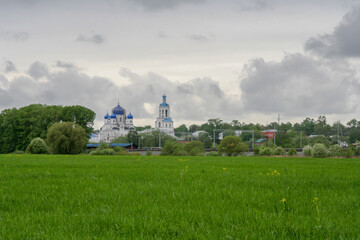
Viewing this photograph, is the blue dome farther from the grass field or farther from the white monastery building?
the grass field

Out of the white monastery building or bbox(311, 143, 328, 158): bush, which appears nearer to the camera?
bbox(311, 143, 328, 158): bush

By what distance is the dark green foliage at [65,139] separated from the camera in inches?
2208

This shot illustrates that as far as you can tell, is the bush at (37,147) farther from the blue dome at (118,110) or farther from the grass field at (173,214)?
the blue dome at (118,110)

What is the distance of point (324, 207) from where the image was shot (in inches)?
216

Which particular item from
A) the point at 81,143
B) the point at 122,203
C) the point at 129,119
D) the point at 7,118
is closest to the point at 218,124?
the point at 129,119

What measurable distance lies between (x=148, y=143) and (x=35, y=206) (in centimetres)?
12647

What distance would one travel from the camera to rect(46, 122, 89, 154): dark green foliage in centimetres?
5609

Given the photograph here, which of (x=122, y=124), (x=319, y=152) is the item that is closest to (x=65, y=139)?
(x=319, y=152)

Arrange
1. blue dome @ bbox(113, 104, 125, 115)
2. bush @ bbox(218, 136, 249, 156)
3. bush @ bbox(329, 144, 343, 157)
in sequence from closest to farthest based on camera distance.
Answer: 1. bush @ bbox(329, 144, 343, 157)
2. bush @ bbox(218, 136, 249, 156)
3. blue dome @ bbox(113, 104, 125, 115)

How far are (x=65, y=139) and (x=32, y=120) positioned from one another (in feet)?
90.7

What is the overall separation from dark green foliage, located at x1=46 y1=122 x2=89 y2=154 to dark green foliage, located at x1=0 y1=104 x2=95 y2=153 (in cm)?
2253

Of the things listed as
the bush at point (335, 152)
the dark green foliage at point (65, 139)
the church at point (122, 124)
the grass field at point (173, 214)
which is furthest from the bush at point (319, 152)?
the church at point (122, 124)

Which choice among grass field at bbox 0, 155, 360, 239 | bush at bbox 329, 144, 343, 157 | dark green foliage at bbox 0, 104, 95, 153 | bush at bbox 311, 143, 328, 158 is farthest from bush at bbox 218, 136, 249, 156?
grass field at bbox 0, 155, 360, 239

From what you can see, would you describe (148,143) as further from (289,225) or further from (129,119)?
(289,225)
